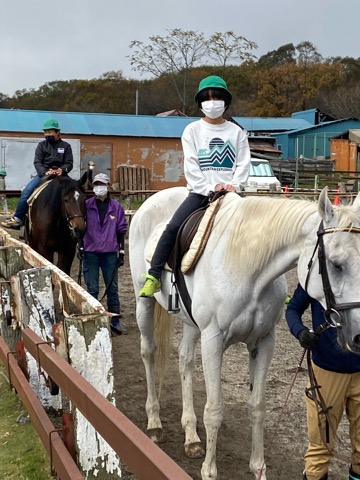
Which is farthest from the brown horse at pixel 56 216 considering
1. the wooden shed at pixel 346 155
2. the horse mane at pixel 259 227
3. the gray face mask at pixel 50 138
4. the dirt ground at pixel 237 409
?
the wooden shed at pixel 346 155

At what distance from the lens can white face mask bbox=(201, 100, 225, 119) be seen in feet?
12.9

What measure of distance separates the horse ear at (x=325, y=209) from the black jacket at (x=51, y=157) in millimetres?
5521

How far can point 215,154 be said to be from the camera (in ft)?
12.9

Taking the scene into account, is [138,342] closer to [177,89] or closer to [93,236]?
[93,236]

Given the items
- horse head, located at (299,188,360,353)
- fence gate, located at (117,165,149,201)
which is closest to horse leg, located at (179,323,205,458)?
horse head, located at (299,188,360,353)

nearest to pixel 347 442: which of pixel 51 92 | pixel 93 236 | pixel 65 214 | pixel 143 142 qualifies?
pixel 93 236

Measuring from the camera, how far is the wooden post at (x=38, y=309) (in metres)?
4.09

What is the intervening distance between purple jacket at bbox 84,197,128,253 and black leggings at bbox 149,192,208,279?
280 cm

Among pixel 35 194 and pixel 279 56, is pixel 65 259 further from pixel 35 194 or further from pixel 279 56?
pixel 279 56

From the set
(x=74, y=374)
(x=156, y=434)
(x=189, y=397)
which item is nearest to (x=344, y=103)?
(x=189, y=397)

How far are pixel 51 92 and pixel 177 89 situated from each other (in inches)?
693

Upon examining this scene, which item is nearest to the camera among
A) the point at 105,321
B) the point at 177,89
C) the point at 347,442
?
the point at 105,321

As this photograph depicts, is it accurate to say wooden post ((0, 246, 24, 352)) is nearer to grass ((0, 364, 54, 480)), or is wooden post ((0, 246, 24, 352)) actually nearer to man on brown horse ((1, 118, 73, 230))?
grass ((0, 364, 54, 480))

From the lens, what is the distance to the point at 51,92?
206 feet
